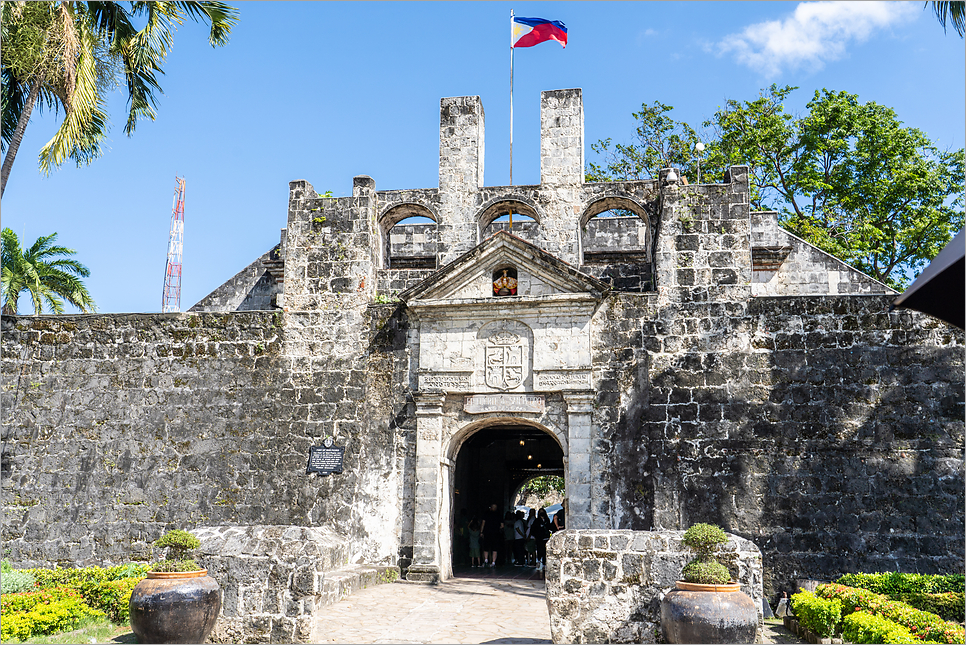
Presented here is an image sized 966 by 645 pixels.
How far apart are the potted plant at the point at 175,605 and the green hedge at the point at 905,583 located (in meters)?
7.14

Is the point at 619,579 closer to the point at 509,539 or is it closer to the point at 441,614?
the point at 441,614

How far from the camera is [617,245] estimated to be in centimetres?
1819

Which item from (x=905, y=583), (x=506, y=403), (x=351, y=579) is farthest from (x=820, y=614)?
(x=351, y=579)

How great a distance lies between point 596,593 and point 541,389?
4.69 m

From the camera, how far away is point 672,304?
12.3 m

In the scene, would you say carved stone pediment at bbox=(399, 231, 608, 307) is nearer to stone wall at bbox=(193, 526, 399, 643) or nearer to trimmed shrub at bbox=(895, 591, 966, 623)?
stone wall at bbox=(193, 526, 399, 643)

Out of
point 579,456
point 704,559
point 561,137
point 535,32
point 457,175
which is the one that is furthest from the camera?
point 535,32

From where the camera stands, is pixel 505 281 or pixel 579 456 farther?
pixel 505 281

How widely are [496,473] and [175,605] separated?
13.2 m

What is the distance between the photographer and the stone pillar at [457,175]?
14383mm

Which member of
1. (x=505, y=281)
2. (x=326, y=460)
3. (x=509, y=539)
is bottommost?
(x=509, y=539)

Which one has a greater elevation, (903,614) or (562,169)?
(562,169)

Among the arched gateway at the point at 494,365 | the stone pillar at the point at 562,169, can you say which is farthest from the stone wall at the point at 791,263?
the arched gateway at the point at 494,365

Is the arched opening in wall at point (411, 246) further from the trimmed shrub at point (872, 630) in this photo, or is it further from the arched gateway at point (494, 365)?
the trimmed shrub at point (872, 630)
